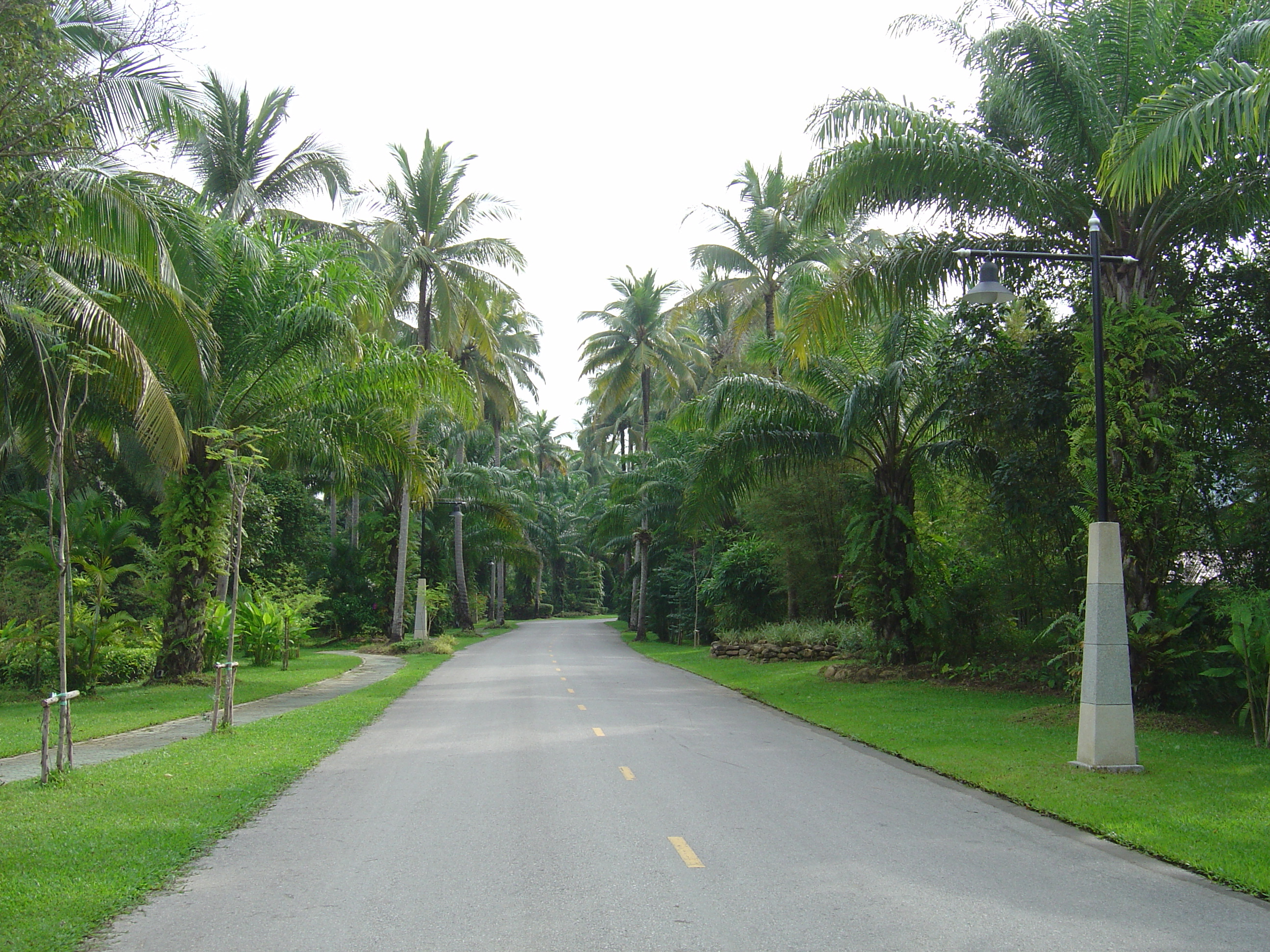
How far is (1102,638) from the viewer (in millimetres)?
10930

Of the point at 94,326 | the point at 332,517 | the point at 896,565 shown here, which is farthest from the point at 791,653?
the point at 332,517

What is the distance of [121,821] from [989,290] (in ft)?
32.3

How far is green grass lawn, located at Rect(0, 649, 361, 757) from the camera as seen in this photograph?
44.0 feet

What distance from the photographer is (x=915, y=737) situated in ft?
43.9

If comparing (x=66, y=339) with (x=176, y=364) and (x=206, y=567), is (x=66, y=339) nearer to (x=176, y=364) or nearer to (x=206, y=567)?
(x=176, y=364)

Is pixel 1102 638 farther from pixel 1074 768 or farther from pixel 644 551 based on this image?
pixel 644 551

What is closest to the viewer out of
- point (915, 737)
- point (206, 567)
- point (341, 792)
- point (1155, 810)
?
point (1155, 810)

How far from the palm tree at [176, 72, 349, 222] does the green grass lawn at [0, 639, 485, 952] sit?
1969cm

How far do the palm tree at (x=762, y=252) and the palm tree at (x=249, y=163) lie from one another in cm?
1345

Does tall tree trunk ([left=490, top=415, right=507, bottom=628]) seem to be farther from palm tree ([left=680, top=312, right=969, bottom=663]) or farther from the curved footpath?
palm tree ([left=680, top=312, right=969, bottom=663])

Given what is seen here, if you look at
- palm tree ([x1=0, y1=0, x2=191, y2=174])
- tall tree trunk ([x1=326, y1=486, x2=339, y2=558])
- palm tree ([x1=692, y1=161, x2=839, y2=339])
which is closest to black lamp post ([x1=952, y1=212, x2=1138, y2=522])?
palm tree ([x1=0, y1=0, x2=191, y2=174])

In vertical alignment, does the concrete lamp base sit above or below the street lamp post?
below

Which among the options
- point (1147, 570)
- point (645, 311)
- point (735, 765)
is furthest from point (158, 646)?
point (645, 311)

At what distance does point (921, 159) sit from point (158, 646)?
1701 centimetres
